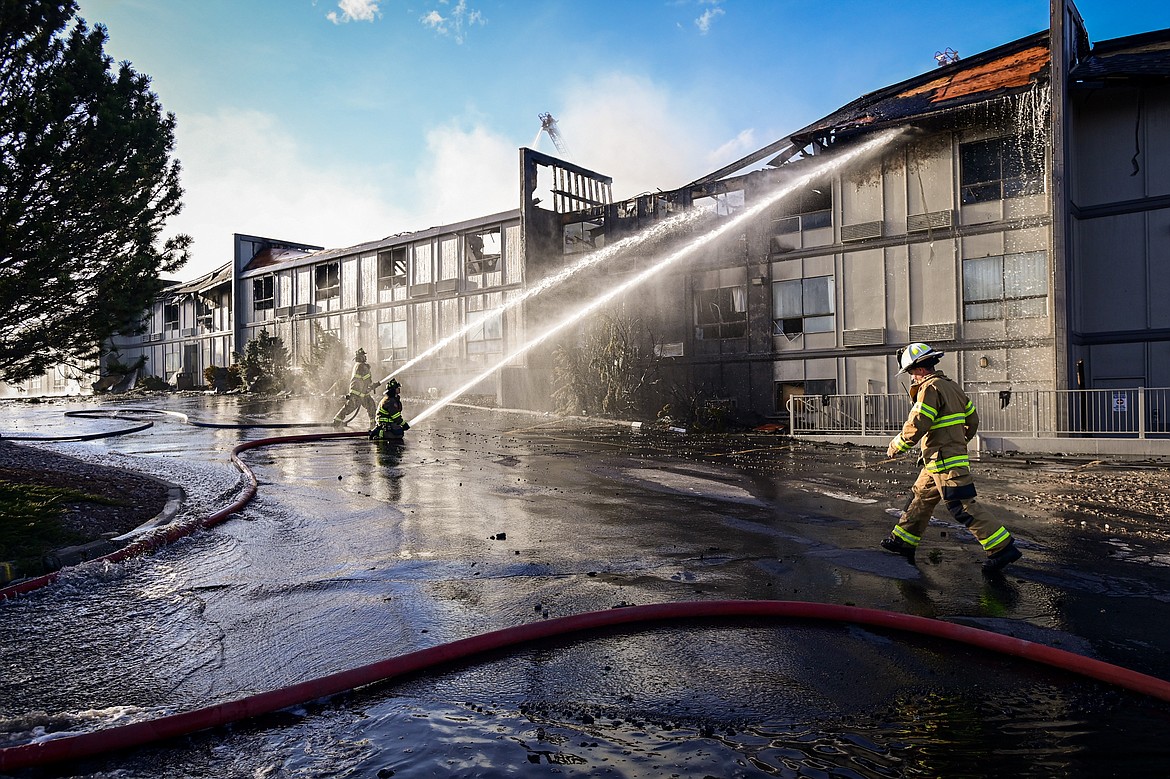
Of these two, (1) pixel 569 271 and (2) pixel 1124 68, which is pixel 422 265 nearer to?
(1) pixel 569 271

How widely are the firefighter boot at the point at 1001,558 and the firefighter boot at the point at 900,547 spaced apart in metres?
0.63

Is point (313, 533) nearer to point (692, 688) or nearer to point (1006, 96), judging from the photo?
point (692, 688)

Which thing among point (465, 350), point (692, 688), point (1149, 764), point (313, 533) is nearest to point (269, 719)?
point (692, 688)

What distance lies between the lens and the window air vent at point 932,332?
69.5 ft

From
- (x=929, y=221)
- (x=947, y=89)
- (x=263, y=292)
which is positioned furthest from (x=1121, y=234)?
(x=263, y=292)

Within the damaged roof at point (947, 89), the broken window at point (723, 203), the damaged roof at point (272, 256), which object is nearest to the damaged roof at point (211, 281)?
the damaged roof at point (272, 256)

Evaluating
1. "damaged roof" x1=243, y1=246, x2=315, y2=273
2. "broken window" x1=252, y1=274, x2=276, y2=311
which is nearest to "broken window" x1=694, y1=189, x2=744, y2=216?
"damaged roof" x1=243, y1=246, x2=315, y2=273

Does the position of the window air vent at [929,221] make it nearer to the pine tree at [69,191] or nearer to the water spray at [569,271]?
the water spray at [569,271]

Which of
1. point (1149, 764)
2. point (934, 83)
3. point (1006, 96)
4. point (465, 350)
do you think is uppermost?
point (934, 83)

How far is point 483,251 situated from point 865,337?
16631 millimetres

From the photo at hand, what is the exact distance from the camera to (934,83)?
907 inches

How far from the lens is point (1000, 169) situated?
67.4ft

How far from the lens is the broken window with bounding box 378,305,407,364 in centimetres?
3500

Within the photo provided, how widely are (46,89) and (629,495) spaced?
29.2ft
